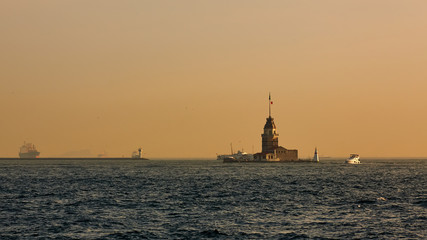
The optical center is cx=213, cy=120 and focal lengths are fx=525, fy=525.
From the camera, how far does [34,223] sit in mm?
47688

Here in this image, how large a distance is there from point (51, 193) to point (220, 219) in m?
37.9

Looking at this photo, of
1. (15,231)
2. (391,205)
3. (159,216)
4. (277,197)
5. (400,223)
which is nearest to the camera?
(15,231)

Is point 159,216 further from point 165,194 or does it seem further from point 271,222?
point 165,194

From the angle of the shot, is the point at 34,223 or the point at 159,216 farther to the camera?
the point at 159,216

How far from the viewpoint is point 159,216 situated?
52.5 meters

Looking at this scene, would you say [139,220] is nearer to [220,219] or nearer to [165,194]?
[220,219]

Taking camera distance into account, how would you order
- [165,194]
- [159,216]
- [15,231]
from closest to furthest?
[15,231], [159,216], [165,194]

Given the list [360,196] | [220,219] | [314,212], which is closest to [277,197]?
[360,196]

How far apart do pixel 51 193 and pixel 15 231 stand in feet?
120

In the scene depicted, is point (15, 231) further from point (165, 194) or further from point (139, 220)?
point (165, 194)

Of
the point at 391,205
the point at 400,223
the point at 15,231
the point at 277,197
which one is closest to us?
the point at 15,231

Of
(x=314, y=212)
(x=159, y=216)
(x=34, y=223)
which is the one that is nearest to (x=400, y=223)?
(x=314, y=212)

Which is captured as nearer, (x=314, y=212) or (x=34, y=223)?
(x=34, y=223)

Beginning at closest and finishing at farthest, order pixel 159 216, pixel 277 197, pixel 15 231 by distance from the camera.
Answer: pixel 15 231, pixel 159 216, pixel 277 197
